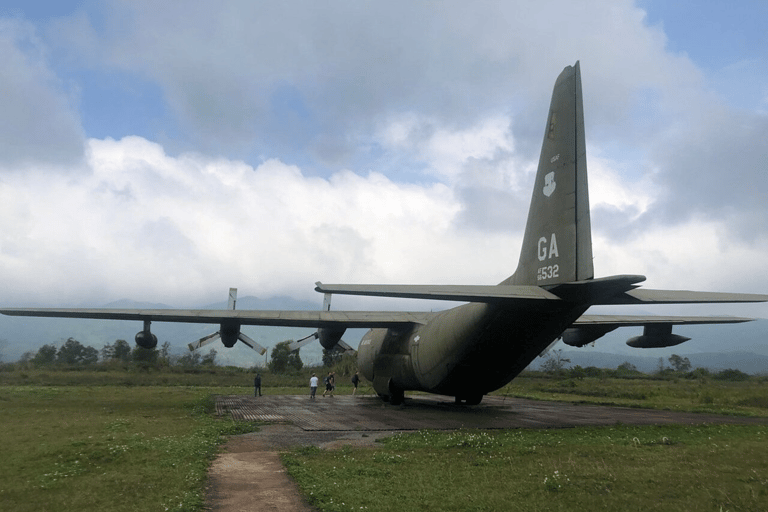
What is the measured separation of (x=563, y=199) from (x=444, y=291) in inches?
171

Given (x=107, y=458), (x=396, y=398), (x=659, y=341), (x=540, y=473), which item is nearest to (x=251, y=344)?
(x=396, y=398)

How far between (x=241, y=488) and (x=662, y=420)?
1426 cm

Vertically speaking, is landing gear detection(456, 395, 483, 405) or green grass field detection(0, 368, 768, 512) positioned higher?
green grass field detection(0, 368, 768, 512)

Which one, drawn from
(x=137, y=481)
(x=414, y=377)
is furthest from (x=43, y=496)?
(x=414, y=377)

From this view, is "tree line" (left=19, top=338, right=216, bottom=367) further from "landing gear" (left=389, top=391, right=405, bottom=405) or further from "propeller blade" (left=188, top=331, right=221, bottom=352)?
"landing gear" (left=389, top=391, right=405, bottom=405)

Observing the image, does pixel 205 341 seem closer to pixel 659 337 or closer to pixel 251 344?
pixel 251 344

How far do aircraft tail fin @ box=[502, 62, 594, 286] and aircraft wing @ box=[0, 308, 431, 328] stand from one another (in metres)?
8.52

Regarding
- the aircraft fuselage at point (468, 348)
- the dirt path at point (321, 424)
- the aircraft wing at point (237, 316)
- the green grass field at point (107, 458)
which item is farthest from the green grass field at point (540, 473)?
the aircraft wing at point (237, 316)

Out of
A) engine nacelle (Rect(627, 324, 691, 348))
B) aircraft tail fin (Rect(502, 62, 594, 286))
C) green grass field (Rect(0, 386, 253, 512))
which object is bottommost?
green grass field (Rect(0, 386, 253, 512))

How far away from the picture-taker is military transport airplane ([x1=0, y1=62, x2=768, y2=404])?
12.1 m

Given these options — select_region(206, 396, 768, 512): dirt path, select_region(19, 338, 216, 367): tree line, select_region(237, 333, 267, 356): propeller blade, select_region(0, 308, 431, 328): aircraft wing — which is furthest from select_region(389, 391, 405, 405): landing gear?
select_region(19, 338, 216, 367): tree line

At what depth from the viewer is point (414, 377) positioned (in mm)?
20484

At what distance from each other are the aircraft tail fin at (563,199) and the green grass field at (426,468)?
4.03 metres

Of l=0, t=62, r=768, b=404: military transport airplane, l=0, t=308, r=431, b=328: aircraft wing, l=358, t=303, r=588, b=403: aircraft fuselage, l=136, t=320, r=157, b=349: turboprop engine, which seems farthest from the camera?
l=136, t=320, r=157, b=349: turboprop engine
